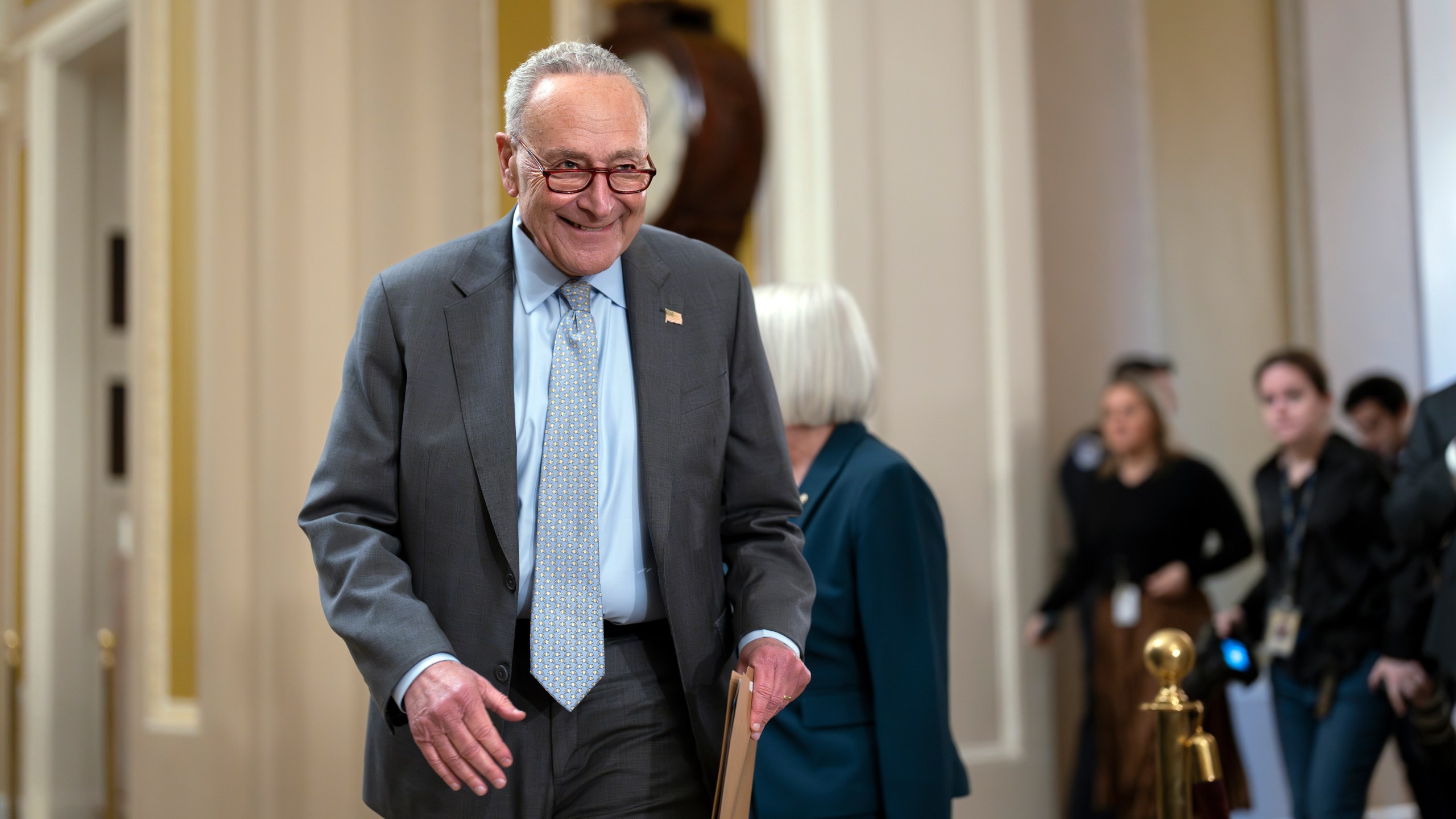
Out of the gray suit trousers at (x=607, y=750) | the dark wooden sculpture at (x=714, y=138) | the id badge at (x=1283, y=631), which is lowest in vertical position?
the id badge at (x=1283, y=631)

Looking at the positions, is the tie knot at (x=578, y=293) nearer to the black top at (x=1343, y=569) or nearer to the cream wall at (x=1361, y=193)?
the black top at (x=1343, y=569)

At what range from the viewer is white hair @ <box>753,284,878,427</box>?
2402mm

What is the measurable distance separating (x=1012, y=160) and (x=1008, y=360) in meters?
0.54

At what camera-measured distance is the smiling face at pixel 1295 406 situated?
410cm

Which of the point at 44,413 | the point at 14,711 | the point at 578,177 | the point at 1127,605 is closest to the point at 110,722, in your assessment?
the point at 14,711

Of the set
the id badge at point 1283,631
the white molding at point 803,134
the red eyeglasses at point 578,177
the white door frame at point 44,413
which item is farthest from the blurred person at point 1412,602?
the white door frame at point 44,413

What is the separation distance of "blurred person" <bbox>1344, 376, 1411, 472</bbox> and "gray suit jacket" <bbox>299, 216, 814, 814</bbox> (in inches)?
138

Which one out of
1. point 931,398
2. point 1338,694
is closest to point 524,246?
point 931,398

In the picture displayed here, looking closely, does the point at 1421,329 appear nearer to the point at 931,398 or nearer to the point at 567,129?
the point at 931,398

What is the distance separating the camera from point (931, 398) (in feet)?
11.7

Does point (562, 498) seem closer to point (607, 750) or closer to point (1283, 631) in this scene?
point (607, 750)

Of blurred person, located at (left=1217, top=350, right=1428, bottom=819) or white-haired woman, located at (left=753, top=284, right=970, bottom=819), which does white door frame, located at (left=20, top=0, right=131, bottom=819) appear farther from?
blurred person, located at (left=1217, top=350, right=1428, bottom=819)

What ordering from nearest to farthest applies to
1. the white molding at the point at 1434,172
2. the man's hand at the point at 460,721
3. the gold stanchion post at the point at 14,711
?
the man's hand at the point at 460,721 < the white molding at the point at 1434,172 < the gold stanchion post at the point at 14,711

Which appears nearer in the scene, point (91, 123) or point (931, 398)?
point (931, 398)
